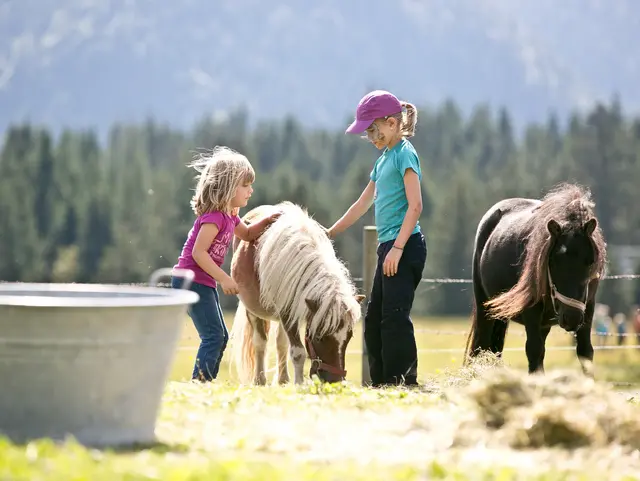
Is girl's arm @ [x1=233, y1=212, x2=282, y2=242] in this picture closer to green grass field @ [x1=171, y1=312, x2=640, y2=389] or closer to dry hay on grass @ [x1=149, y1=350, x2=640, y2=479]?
dry hay on grass @ [x1=149, y1=350, x2=640, y2=479]

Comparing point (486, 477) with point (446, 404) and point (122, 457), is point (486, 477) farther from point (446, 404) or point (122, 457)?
point (446, 404)

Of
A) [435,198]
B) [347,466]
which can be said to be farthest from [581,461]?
[435,198]

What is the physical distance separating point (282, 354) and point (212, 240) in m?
1.57

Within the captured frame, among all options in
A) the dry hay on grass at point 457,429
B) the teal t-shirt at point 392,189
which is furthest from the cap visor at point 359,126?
the dry hay on grass at point 457,429

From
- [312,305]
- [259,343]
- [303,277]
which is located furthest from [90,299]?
[259,343]

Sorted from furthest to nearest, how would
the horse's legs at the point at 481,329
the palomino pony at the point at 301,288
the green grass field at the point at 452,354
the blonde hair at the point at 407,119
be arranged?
the green grass field at the point at 452,354 → the horse's legs at the point at 481,329 → the blonde hair at the point at 407,119 → the palomino pony at the point at 301,288

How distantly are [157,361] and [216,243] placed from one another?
2563 mm

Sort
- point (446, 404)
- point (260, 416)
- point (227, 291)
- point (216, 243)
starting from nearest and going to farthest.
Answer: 1. point (260, 416)
2. point (446, 404)
3. point (227, 291)
4. point (216, 243)

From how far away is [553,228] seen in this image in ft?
21.9

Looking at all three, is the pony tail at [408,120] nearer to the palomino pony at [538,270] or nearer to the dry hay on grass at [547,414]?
the palomino pony at [538,270]

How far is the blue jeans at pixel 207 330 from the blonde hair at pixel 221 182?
55 centimetres

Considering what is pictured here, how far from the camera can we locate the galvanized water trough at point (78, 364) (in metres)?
4.02

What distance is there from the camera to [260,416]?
16.0 ft

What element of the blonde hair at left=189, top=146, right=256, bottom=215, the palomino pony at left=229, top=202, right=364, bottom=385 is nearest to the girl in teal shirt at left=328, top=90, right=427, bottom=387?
the palomino pony at left=229, top=202, right=364, bottom=385
